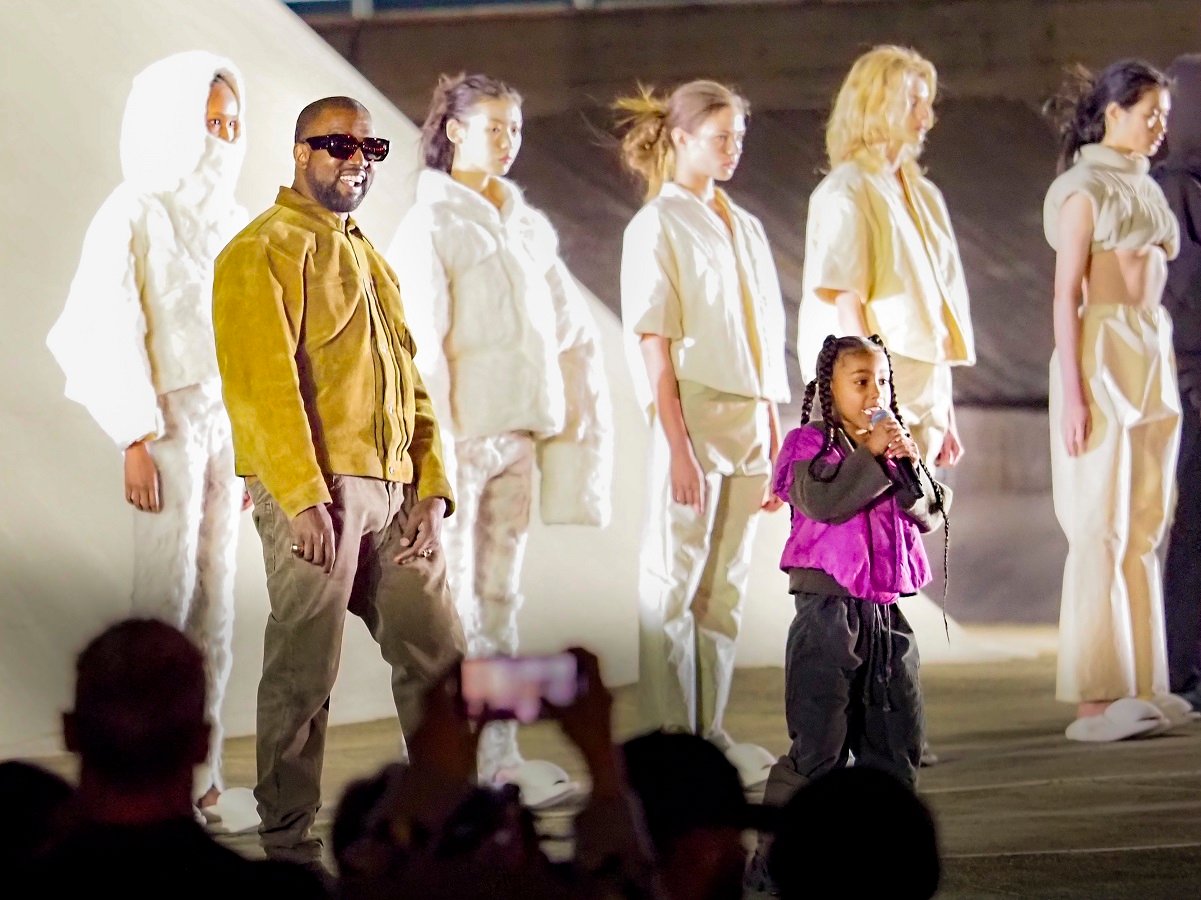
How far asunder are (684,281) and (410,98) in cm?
78

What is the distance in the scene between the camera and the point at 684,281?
14.4 ft

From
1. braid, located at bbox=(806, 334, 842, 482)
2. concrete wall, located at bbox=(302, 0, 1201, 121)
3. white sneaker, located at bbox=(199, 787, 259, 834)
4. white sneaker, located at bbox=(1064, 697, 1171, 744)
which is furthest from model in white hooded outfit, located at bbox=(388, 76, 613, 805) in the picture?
white sneaker, located at bbox=(1064, 697, 1171, 744)

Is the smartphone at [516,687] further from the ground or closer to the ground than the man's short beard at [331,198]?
closer to the ground

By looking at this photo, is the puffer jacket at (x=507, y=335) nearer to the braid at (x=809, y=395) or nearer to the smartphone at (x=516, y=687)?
the braid at (x=809, y=395)

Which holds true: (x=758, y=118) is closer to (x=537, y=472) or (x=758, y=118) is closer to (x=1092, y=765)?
(x=537, y=472)

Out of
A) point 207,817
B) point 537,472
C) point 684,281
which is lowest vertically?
point 207,817

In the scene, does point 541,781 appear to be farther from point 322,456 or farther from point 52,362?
point 52,362

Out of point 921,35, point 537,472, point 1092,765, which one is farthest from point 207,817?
point 921,35

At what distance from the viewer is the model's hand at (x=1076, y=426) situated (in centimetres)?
469

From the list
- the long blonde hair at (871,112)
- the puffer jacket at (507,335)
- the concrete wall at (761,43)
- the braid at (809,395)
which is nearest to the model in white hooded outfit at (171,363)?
the puffer jacket at (507,335)

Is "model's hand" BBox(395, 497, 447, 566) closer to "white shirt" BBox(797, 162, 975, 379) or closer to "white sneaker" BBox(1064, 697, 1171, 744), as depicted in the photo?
"white shirt" BBox(797, 162, 975, 379)

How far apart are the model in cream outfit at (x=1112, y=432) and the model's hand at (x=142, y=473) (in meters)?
2.25

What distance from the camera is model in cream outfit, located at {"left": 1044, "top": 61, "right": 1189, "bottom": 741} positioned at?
4684 millimetres

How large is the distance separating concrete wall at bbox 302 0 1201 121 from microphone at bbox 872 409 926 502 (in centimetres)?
138
